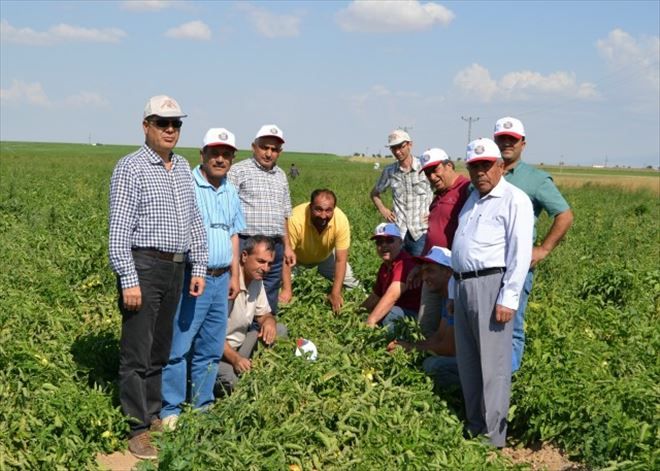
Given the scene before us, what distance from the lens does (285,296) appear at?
7.56 m

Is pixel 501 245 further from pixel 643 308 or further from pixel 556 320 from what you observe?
pixel 643 308

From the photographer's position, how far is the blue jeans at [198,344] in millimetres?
5316

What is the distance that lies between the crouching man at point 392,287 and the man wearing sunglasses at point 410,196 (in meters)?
1.07

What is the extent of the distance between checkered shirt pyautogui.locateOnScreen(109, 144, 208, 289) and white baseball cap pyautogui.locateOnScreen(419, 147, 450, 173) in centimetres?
192

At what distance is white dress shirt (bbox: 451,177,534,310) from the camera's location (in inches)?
190

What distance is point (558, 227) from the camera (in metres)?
5.68

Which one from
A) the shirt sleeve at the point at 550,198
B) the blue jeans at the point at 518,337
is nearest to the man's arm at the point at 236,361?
the blue jeans at the point at 518,337

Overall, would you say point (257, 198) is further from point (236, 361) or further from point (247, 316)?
point (236, 361)

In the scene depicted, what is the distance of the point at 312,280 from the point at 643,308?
134 inches

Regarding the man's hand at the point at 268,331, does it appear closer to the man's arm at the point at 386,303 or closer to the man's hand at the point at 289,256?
the man's arm at the point at 386,303

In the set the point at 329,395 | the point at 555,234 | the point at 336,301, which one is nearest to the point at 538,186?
the point at 555,234

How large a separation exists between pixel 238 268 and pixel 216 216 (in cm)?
55

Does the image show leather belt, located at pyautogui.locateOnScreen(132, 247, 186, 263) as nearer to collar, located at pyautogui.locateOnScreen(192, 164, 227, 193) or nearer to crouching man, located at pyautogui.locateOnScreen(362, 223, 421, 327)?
collar, located at pyautogui.locateOnScreen(192, 164, 227, 193)

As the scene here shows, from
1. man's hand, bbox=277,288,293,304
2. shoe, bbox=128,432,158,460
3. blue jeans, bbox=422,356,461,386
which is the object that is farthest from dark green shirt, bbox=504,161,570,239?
shoe, bbox=128,432,158,460
